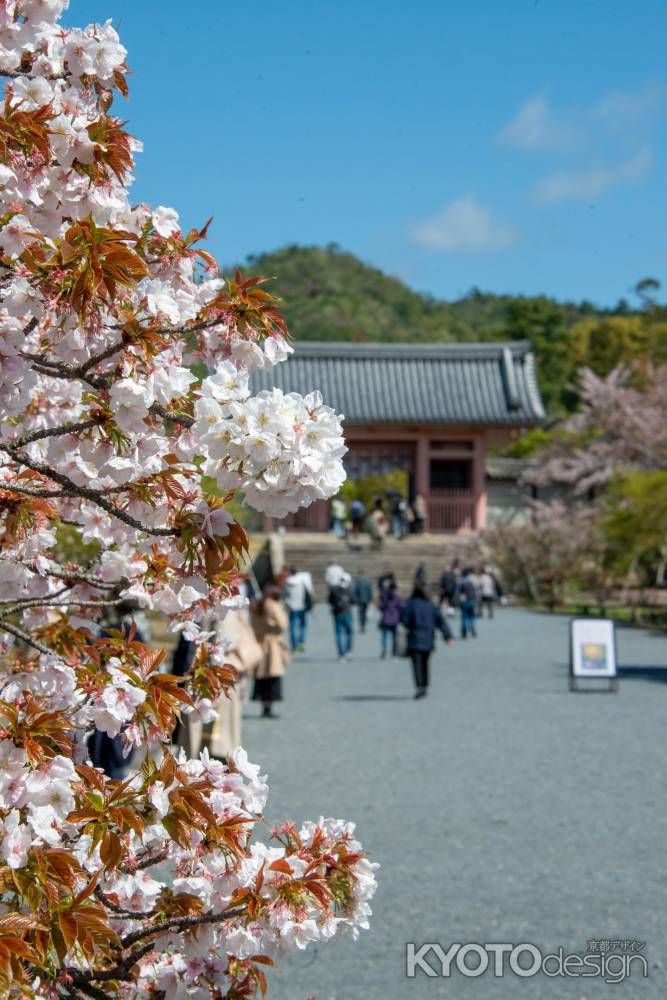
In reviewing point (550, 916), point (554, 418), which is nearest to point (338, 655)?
point (550, 916)

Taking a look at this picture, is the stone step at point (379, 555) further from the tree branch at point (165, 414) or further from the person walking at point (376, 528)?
the tree branch at point (165, 414)

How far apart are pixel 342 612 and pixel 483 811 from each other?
39.3ft

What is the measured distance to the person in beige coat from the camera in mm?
13969

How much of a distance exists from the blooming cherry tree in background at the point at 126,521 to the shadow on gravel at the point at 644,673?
1541 centimetres

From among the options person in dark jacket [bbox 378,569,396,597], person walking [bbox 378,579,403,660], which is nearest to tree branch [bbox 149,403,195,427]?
person walking [bbox 378,579,403,660]

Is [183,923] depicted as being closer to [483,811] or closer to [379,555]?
[483,811]

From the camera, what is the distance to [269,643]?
14.0 m

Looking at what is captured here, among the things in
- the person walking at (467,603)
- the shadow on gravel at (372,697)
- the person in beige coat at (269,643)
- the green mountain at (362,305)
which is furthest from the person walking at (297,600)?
the green mountain at (362,305)

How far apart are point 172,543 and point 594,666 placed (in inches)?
558

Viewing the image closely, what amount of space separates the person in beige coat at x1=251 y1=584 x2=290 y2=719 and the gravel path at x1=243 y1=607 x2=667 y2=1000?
37 cm

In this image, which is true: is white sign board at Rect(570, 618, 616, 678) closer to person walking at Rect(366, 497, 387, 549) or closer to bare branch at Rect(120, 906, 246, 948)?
bare branch at Rect(120, 906, 246, 948)

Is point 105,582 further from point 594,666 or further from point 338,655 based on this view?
point 338,655

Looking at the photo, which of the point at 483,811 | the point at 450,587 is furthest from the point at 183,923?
the point at 450,587

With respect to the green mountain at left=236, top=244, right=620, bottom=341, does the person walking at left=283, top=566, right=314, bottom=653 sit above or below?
below
